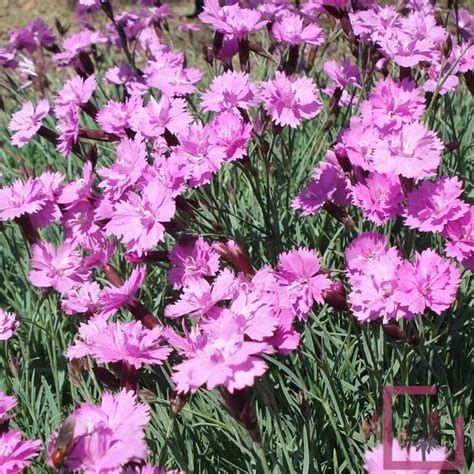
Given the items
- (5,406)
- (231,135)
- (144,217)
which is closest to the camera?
(5,406)

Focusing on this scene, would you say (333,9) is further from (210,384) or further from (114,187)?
Answer: (210,384)

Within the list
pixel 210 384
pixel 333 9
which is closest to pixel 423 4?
pixel 333 9

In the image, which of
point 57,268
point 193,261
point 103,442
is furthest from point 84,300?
point 103,442

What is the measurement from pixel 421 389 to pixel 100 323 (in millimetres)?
688

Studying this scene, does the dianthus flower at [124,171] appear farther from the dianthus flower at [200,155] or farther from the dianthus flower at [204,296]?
the dianthus flower at [204,296]

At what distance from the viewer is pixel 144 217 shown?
1467 millimetres

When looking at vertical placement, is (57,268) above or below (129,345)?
below

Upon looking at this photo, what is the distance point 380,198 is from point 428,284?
0.29 meters

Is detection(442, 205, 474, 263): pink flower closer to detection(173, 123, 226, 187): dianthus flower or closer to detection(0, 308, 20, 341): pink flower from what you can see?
detection(173, 123, 226, 187): dianthus flower

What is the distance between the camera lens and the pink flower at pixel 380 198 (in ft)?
4.78

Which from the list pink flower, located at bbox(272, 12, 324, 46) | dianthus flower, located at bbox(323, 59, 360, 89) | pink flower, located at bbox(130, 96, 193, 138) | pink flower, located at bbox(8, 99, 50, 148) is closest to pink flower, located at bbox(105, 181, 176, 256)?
pink flower, located at bbox(130, 96, 193, 138)

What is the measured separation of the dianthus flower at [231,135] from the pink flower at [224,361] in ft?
1.86

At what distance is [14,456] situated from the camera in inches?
46.3

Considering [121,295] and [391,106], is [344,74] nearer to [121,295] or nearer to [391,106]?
[391,106]
